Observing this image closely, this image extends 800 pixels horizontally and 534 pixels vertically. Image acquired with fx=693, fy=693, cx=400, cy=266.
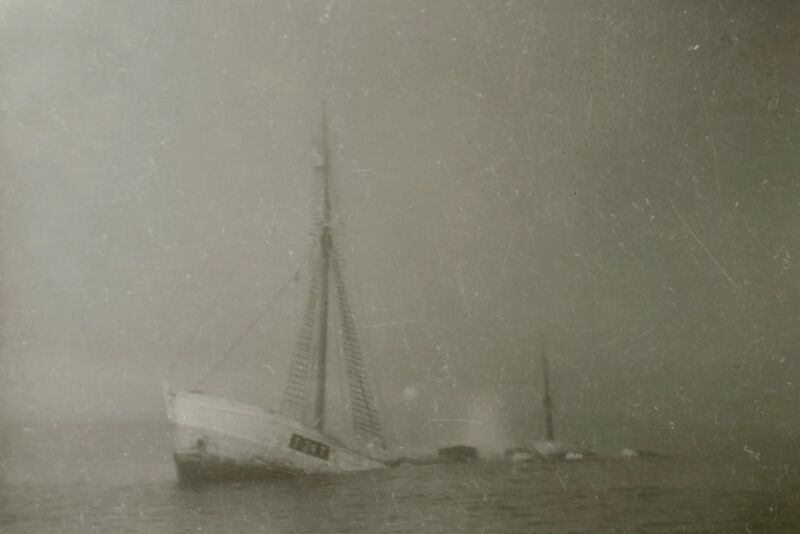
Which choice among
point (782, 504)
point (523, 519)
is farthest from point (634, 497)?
point (782, 504)

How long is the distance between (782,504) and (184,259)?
281 cm

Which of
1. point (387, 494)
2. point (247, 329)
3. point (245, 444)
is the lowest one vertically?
point (387, 494)

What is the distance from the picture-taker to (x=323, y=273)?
291cm

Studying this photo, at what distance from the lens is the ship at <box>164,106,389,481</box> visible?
2.85 meters

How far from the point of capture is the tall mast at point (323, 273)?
291 cm

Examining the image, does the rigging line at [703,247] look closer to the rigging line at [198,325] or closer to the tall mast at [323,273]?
the tall mast at [323,273]

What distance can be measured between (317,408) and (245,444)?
38 cm

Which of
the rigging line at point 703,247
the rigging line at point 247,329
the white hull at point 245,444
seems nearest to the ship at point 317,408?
the white hull at point 245,444

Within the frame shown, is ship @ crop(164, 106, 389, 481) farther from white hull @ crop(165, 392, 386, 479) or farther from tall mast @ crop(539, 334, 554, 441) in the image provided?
tall mast @ crop(539, 334, 554, 441)

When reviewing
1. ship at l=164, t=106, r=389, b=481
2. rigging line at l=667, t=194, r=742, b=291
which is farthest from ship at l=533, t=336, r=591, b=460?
rigging line at l=667, t=194, r=742, b=291

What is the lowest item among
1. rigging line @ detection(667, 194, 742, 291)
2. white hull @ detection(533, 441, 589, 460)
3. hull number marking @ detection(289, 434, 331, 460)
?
white hull @ detection(533, 441, 589, 460)

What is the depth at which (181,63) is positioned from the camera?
2.89 m

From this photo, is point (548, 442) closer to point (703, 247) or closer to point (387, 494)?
point (387, 494)

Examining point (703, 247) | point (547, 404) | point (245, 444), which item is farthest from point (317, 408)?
point (703, 247)
